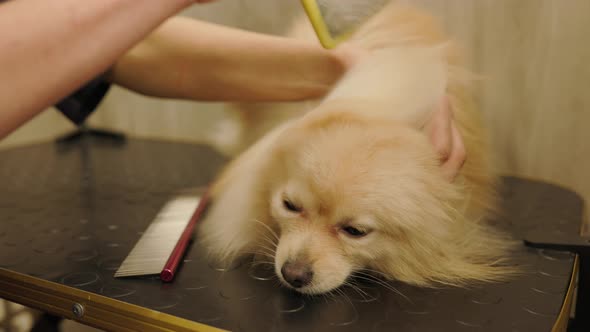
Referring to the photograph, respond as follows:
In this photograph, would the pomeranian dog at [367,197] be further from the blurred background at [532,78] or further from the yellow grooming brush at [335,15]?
the blurred background at [532,78]

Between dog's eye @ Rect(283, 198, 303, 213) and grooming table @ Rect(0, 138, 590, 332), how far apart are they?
0.34 ft

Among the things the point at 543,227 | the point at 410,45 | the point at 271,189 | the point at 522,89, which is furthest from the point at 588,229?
the point at 271,189

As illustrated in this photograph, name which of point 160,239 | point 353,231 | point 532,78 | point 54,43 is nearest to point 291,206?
point 353,231

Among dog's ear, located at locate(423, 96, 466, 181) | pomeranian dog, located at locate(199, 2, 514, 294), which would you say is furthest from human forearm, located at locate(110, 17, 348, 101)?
dog's ear, located at locate(423, 96, 466, 181)

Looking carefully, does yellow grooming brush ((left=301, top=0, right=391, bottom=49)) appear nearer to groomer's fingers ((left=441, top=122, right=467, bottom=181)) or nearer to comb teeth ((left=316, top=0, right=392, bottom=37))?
comb teeth ((left=316, top=0, right=392, bottom=37))

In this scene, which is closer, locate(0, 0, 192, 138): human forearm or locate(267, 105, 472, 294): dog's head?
locate(0, 0, 192, 138): human forearm

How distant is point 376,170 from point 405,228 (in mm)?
94

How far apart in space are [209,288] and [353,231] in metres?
0.22

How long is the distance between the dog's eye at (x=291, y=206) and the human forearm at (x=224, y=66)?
0.97ft

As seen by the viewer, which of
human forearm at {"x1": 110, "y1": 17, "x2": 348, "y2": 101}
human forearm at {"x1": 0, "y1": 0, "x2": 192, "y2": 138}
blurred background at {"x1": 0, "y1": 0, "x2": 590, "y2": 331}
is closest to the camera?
human forearm at {"x1": 0, "y1": 0, "x2": 192, "y2": 138}

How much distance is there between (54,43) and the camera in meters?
0.51

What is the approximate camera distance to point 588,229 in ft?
3.38

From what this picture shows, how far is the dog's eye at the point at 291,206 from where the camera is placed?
0.72m

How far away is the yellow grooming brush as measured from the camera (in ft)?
1.99
